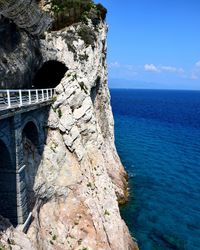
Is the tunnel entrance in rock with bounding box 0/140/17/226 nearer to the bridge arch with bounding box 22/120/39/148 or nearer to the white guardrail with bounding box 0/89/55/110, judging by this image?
the white guardrail with bounding box 0/89/55/110

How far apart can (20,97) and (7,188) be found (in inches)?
272

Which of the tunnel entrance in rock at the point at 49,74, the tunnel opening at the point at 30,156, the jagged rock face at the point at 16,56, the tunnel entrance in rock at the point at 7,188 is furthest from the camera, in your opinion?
the tunnel entrance in rock at the point at 49,74

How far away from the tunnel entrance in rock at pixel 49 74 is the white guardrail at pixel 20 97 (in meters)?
6.74

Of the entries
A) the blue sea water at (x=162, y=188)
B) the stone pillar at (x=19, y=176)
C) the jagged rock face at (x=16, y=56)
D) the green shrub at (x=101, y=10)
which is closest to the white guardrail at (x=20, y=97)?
the stone pillar at (x=19, y=176)

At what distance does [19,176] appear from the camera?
2184 centimetres

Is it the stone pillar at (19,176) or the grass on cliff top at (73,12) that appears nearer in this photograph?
the stone pillar at (19,176)

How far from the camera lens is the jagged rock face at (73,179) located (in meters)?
27.0

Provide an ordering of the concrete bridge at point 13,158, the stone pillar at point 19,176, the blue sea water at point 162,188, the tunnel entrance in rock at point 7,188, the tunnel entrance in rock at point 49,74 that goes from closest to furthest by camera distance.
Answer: the concrete bridge at point 13,158, the tunnel entrance in rock at point 7,188, the stone pillar at point 19,176, the blue sea water at point 162,188, the tunnel entrance in rock at point 49,74

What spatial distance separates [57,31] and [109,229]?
1027 inches

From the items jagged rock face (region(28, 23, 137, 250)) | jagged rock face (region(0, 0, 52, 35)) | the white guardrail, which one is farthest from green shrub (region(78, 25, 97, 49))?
the white guardrail

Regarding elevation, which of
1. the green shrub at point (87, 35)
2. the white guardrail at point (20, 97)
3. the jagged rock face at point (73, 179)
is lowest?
the jagged rock face at point (73, 179)

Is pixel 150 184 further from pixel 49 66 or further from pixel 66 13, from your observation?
pixel 66 13

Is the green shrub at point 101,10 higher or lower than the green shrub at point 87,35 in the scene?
higher

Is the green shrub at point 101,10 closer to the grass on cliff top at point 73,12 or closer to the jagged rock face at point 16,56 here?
the grass on cliff top at point 73,12
